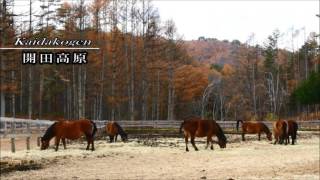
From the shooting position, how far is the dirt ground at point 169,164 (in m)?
12.6

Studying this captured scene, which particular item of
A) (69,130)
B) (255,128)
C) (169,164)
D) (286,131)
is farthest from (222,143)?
(255,128)

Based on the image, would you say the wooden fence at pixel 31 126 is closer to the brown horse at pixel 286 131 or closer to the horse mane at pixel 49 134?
the horse mane at pixel 49 134

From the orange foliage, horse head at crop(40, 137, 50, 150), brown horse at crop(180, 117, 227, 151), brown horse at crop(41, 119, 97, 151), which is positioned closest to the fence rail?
horse head at crop(40, 137, 50, 150)

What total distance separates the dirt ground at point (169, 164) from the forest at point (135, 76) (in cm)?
261

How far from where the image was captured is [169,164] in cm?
1508

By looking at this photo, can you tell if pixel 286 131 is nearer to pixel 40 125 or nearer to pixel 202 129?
pixel 202 129

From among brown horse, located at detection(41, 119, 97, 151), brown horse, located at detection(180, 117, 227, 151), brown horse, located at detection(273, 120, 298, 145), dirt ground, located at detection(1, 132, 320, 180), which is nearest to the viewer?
dirt ground, located at detection(1, 132, 320, 180)

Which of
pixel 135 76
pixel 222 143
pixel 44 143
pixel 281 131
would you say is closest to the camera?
pixel 44 143

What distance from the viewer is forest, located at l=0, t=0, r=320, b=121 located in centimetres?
1337

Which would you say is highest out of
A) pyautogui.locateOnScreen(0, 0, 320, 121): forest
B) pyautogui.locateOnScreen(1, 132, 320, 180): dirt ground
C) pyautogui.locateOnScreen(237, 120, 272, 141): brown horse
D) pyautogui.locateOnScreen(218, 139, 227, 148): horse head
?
pyautogui.locateOnScreen(0, 0, 320, 121): forest

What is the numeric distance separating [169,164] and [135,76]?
70.4ft

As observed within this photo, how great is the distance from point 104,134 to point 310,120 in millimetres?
11935

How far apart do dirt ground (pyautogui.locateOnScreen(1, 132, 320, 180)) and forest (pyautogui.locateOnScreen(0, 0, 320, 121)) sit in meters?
2.61

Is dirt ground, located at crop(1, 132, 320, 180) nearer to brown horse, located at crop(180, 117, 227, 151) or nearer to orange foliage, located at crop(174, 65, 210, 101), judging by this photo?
brown horse, located at crop(180, 117, 227, 151)
